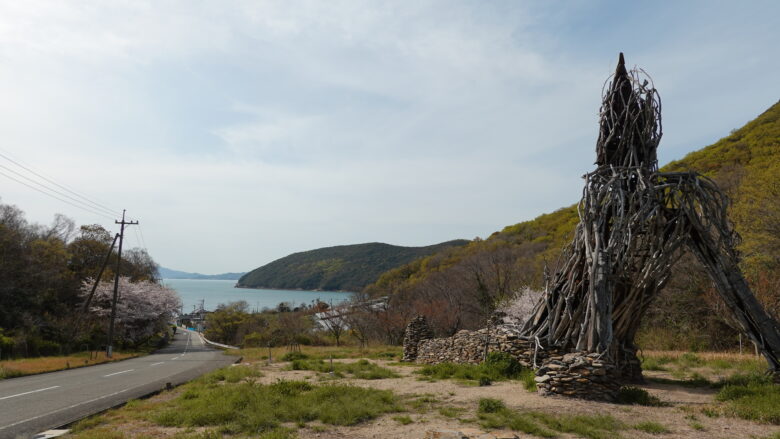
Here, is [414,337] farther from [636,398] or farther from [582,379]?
[636,398]

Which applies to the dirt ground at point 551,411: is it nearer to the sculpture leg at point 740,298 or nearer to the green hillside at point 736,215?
the sculpture leg at point 740,298

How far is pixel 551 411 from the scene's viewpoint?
347 inches

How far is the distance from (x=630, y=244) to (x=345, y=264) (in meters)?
143

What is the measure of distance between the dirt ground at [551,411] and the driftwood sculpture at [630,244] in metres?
1.47

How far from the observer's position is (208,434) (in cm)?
725

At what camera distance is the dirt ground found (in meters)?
7.37

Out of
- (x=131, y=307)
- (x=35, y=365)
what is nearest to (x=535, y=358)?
(x=35, y=365)

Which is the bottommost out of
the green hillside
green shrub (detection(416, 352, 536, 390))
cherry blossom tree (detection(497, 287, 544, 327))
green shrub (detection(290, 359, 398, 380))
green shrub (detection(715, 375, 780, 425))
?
green shrub (detection(290, 359, 398, 380))

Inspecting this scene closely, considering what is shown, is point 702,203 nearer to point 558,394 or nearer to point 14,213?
point 558,394

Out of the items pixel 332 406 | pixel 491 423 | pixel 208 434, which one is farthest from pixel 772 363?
pixel 208 434

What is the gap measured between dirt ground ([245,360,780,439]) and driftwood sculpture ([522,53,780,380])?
1473 mm

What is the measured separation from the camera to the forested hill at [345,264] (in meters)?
131

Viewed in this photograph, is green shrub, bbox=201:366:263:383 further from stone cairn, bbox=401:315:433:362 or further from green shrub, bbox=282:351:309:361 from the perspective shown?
stone cairn, bbox=401:315:433:362

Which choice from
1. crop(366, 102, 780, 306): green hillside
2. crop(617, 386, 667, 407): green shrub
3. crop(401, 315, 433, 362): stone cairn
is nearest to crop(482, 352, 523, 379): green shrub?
crop(617, 386, 667, 407): green shrub
